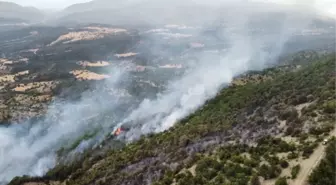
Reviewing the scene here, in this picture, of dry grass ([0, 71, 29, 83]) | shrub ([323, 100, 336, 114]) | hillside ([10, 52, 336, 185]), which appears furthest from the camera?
dry grass ([0, 71, 29, 83])

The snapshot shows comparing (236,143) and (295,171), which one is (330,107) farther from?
(295,171)

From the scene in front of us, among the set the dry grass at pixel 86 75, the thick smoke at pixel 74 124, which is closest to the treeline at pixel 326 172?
the thick smoke at pixel 74 124

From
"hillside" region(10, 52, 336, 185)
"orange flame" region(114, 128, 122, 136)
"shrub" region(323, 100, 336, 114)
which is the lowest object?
"orange flame" region(114, 128, 122, 136)

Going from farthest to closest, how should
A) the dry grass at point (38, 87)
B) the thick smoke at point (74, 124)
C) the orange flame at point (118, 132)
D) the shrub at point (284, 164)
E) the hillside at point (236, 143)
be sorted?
1. the dry grass at point (38, 87)
2. the orange flame at point (118, 132)
3. the thick smoke at point (74, 124)
4. the hillside at point (236, 143)
5. the shrub at point (284, 164)

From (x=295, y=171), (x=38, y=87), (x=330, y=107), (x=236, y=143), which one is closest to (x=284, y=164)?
(x=295, y=171)

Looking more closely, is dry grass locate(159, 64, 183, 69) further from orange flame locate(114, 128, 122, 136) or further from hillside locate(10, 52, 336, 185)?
hillside locate(10, 52, 336, 185)

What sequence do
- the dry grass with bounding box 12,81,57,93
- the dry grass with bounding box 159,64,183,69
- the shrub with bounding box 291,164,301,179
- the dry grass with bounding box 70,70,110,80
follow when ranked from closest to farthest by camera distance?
the shrub with bounding box 291,164,301,179 < the dry grass with bounding box 12,81,57,93 < the dry grass with bounding box 70,70,110,80 < the dry grass with bounding box 159,64,183,69

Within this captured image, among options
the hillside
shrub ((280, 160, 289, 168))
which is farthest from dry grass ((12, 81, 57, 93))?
shrub ((280, 160, 289, 168))

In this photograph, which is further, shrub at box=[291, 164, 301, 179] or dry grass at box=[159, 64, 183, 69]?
dry grass at box=[159, 64, 183, 69]

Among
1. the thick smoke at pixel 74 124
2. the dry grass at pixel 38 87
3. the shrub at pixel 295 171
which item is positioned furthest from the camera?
the dry grass at pixel 38 87

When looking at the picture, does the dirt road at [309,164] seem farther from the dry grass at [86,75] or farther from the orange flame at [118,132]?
the dry grass at [86,75]
